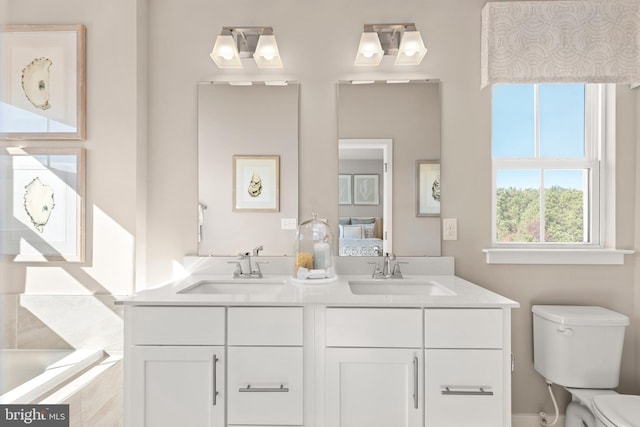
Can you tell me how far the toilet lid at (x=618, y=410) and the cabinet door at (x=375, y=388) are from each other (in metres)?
0.76

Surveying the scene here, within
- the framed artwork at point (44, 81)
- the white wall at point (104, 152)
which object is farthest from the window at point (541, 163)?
the framed artwork at point (44, 81)

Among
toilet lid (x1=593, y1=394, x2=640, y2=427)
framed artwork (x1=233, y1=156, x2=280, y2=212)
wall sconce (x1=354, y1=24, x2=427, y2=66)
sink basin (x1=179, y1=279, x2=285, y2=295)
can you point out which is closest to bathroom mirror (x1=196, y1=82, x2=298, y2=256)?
framed artwork (x1=233, y1=156, x2=280, y2=212)

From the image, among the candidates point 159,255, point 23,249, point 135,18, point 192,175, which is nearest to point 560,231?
point 192,175

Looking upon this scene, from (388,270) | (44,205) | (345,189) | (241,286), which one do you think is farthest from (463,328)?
(44,205)

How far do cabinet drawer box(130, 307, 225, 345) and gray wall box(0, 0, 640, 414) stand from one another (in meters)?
0.67

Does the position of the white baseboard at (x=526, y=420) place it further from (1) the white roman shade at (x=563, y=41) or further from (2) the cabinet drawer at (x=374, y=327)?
(1) the white roman shade at (x=563, y=41)

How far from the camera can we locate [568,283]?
82.8 inches

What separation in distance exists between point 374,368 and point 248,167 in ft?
4.13

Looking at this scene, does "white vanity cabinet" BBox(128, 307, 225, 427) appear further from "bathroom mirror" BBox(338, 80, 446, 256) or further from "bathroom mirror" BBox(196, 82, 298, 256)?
"bathroom mirror" BBox(338, 80, 446, 256)

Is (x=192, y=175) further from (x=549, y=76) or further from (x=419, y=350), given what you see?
(x=549, y=76)

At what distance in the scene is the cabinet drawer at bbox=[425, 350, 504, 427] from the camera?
1.45 m

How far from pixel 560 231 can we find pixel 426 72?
3.94ft

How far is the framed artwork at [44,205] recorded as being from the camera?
2.07 metres

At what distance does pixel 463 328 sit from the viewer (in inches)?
58.1
